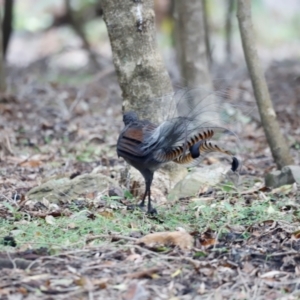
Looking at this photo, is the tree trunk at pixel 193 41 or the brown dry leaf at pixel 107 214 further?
the tree trunk at pixel 193 41

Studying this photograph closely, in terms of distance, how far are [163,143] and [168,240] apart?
0.78m

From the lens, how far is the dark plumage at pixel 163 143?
15.7 feet

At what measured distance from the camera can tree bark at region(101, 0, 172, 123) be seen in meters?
5.70

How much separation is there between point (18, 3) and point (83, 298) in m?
18.1

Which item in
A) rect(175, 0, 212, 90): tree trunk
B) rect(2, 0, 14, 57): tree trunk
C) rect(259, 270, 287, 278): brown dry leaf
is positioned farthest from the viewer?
rect(2, 0, 14, 57): tree trunk

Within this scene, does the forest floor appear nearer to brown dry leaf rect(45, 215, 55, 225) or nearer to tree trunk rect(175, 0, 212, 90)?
brown dry leaf rect(45, 215, 55, 225)

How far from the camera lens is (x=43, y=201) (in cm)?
541

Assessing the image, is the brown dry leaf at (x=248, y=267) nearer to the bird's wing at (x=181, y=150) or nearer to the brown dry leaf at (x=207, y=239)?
the brown dry leaf at (x=207, y=239)

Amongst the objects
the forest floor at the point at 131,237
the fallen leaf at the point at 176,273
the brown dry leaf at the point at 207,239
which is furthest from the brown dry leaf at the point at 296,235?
the fallen leaf at the point at 176,273

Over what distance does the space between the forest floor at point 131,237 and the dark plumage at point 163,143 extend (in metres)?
0.39

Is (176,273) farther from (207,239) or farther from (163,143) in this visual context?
(163,143)

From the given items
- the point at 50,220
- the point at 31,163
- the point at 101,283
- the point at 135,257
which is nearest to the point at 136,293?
the point at 101,283

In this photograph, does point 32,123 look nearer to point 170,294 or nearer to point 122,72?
point 122,72

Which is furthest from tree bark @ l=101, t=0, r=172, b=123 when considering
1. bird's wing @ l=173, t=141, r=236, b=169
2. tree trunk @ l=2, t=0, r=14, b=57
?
tree trunk @ l=2, t=0, r=14, b=57
